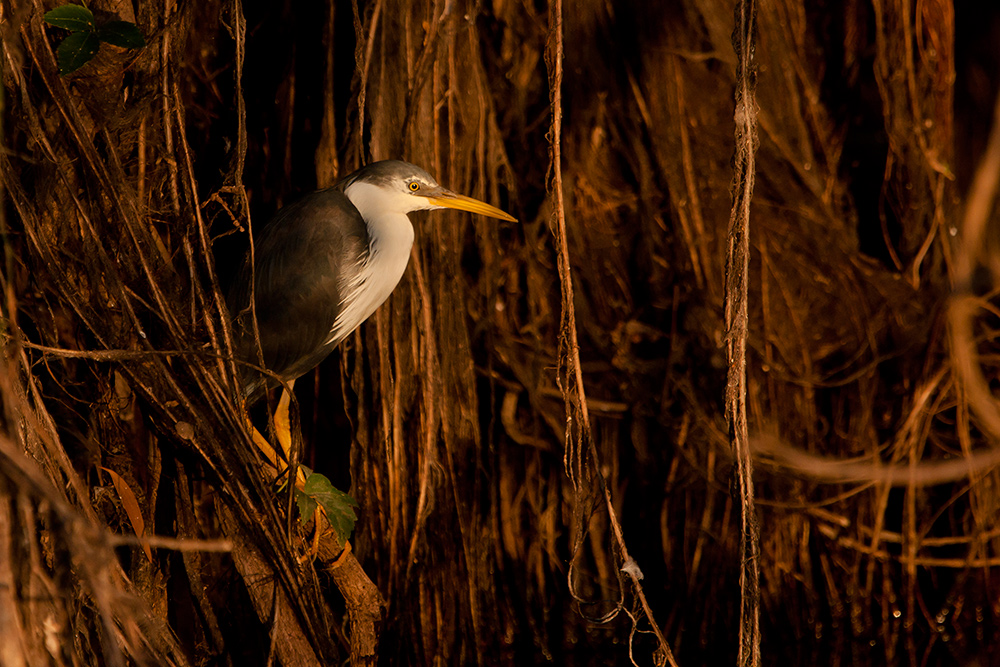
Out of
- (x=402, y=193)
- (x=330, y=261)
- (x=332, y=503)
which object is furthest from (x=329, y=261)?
(x=332, y=503)

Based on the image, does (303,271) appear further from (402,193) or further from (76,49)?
(76,49)

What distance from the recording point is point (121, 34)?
1.13m

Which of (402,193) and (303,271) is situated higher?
(402,193)

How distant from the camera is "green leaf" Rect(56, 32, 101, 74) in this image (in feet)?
3.68

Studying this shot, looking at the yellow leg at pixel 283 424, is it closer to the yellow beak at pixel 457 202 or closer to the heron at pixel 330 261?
the heron at pixel 330 261

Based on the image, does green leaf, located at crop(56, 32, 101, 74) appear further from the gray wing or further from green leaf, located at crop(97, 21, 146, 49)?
the gray wing

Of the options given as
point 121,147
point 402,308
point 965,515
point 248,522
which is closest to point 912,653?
point 965,515

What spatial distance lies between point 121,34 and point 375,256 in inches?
24.3

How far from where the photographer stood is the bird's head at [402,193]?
1597mm

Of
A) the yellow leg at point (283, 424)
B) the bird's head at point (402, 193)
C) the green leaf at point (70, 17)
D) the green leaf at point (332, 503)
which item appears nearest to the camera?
the green leaf at point (70, 17)

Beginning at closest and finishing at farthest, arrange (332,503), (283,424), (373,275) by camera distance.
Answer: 1. (332,503)
2. (373,275)
3. (283,424)

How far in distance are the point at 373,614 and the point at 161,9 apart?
102 centimetres

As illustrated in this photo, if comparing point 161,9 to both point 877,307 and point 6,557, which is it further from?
point 877,307

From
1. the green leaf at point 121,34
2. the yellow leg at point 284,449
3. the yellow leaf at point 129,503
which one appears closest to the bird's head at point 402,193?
the yellow leg at point 284,449
